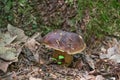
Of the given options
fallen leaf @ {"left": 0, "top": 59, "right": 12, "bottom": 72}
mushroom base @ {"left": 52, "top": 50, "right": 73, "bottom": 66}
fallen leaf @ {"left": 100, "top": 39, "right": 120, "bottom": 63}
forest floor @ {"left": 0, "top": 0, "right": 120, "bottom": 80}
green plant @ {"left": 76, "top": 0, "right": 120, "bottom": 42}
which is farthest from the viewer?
green plant @ {"left": 76, "top": 0, "right": 120, "bottom": 42}

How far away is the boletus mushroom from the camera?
3.35 metres

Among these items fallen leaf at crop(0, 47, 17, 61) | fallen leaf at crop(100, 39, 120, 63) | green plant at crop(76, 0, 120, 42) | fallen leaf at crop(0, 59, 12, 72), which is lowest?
fallen leaf at crop(100, 39, 120, 63)

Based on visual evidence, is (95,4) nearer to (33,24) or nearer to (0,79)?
(33,24)

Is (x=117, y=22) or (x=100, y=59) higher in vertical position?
(x=117, y=22)

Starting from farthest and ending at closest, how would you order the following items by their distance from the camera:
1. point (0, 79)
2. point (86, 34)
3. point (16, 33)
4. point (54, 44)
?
1. point (86, 34)
2. point (16, 33)
3. point (54, 44)
4. point (0, 79)

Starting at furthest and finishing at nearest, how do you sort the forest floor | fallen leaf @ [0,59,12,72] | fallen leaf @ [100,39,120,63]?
fallen leaf @ [100,39,120,63] < the forest floor < fallen leaf @ [0,59,12,72]

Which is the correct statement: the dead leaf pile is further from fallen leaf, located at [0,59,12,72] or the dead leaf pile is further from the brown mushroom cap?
the brown mushroom cap

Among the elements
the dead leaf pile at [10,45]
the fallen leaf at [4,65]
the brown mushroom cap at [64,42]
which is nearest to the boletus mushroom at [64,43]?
the brown mushroom cap at [64,42]

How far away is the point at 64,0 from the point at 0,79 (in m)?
1.42

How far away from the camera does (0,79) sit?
3.07 meters

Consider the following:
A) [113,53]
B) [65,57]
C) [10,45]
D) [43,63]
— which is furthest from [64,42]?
[113,53]

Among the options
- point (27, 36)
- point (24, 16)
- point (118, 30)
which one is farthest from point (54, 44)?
point (118, 30)

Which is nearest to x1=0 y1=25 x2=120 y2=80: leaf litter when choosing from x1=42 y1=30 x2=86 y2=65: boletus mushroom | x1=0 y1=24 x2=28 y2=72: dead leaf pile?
x1=0 y1=24 x2=28 y2=72: dead leaf pile

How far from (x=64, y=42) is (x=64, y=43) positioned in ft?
0.04
